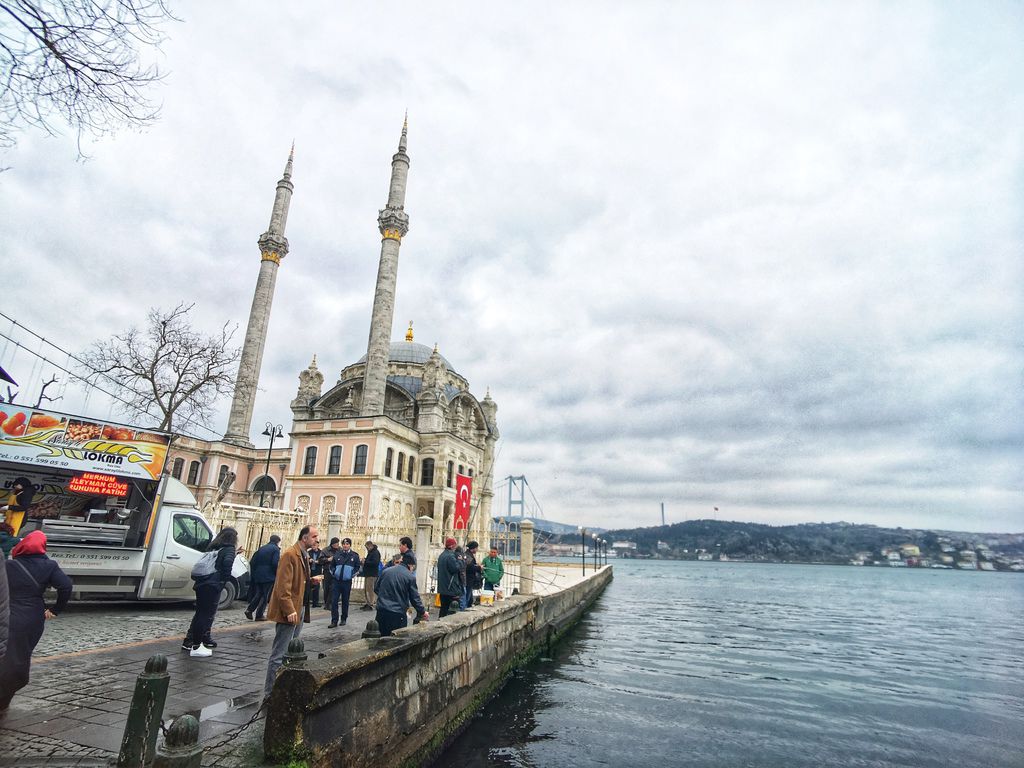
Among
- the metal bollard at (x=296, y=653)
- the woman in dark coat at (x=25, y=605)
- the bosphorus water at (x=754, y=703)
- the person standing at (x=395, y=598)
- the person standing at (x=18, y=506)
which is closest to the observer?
the metal bollard at (x=296, y=653)

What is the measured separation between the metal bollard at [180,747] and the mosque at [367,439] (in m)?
24.2

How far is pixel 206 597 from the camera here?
713cm

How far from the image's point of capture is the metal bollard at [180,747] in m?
3.08

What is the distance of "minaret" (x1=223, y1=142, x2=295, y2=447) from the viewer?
37.1 m

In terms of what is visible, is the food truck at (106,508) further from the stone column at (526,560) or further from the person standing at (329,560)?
the stone column at (526,560)

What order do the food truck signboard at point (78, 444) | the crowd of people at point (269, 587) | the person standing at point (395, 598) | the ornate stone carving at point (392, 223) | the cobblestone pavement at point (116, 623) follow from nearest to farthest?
the crowd of people at point (269, 587)
the person standing at point (395, 598)
the cobblestone pavement at point (116, 623)
the food truck signboard at point (78, 444)
the ornate stone carving at point (392, 223)

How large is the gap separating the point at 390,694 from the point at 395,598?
1801mm

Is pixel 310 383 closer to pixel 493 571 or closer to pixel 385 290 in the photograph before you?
pixel 385 290

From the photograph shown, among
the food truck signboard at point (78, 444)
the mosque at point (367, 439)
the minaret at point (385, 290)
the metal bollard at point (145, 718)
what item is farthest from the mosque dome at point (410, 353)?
the metal bollard at point (145, 718)

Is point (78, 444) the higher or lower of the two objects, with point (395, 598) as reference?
higher

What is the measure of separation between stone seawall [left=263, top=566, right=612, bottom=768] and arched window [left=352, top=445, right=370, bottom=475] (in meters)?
20.2

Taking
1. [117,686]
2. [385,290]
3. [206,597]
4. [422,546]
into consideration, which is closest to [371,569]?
[422,546]

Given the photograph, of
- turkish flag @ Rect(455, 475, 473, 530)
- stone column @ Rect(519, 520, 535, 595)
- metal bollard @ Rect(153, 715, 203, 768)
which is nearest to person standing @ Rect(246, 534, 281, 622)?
stone column @ Rect(519, 520, 535, 595)

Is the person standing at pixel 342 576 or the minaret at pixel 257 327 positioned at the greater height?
the minaret at pixel 257 327
